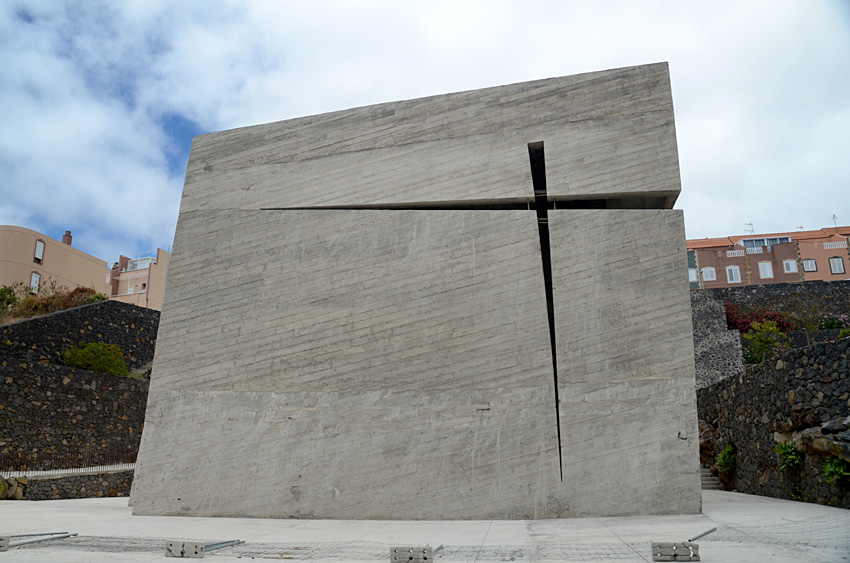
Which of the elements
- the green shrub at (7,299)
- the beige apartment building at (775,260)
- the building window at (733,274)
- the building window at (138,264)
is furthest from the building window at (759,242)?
the green shrub at (7,299)

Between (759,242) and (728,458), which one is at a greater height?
(759,242)

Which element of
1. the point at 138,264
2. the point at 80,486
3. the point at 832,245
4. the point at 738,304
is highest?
the point at 138,264

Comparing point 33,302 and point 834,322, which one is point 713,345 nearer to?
point 834,322

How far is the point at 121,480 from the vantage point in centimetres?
1545

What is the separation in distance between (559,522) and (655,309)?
3.21 metres

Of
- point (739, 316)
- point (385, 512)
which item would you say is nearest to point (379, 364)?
point (385, 512)

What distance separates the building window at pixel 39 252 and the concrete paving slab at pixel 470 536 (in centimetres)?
2373

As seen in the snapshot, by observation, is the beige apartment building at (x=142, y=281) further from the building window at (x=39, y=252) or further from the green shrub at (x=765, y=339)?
the green shrub at (x=765, y=339)

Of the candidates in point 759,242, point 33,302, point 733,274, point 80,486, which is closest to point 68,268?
point 33,302

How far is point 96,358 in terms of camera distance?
18719 mm

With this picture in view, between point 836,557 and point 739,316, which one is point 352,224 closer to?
point 836,557

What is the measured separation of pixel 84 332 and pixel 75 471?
277 inches

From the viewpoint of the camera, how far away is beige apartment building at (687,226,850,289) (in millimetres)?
35031

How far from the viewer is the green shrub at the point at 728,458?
1235cm
